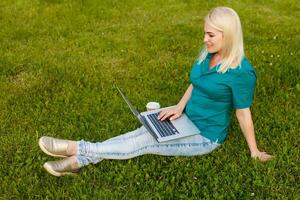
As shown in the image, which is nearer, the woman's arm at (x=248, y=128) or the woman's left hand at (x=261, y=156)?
the woman's arm at (x=248, y=128)

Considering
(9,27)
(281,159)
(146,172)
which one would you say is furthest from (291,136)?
(9,27)

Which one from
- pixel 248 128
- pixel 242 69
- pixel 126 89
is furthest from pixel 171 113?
pixel 126 89

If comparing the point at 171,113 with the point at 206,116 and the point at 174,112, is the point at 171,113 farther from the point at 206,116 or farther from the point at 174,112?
the point at 206,116

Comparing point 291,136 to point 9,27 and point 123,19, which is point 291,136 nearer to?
point 123,19

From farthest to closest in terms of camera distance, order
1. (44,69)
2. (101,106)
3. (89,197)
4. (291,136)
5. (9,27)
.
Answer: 1. (9,27)
2. (44,69)
3. (101,106)
4. (291,136)
5. (89,197)

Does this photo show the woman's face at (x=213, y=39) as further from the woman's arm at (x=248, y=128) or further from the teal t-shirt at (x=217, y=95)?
the woman's arm at (x=248, y=128)

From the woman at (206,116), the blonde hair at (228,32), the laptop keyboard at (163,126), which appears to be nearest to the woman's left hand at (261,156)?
the woman at (206,116)

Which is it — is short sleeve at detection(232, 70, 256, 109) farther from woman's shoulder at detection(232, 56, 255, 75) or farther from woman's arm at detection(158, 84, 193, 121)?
woman's arm at detection(158, 84, 193, 121)

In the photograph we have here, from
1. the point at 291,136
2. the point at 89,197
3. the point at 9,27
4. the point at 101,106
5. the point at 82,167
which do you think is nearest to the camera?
the point at 89,197

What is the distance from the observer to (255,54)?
7613 millimetres

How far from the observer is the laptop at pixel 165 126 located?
4891 mm

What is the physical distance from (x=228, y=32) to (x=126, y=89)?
237 centimetres

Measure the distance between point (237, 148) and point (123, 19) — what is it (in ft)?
14.5

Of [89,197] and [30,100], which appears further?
[30,100]
